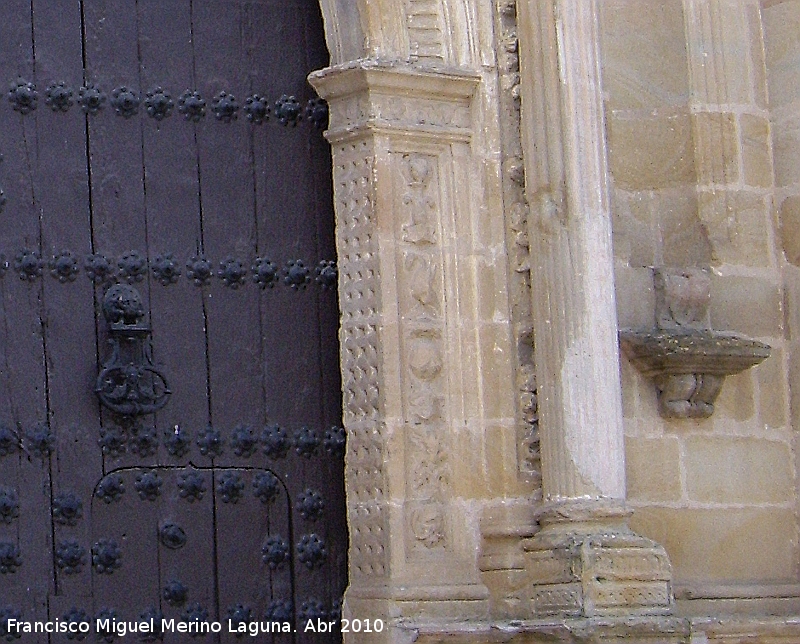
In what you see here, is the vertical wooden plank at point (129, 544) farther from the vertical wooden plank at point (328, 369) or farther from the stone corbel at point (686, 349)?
the stone corbel at point (686, 349)

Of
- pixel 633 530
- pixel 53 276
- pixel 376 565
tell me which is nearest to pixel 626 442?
pixel 633 530

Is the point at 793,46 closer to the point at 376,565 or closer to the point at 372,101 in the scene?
the point at 372,101

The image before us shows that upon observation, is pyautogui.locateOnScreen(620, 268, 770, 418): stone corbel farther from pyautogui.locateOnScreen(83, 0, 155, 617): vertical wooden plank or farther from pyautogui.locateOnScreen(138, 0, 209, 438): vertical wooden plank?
pyautogui.locateOnScreen(83, 0, 155, 617): vertical wooden plank

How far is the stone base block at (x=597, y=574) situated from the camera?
20.7ft

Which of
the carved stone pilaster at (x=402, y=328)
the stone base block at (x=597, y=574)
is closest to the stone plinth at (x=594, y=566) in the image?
the stone base block at (x=597, y=574)

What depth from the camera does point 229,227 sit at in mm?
6711

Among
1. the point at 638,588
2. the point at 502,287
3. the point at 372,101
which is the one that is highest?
the point at 372,101

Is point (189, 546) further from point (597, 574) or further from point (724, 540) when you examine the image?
point (724, 540)

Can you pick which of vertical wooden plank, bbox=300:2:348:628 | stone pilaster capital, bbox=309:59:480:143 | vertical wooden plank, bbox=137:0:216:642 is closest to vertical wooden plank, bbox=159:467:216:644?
vertical wooden plank, bbox=137:0:216:642

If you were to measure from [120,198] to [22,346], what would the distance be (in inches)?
21.0

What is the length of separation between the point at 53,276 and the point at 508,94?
4.87 feet

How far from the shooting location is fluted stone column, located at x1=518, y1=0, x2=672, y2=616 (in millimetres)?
6391

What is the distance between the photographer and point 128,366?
647cm

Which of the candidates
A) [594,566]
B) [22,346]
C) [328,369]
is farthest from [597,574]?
[22,346]
